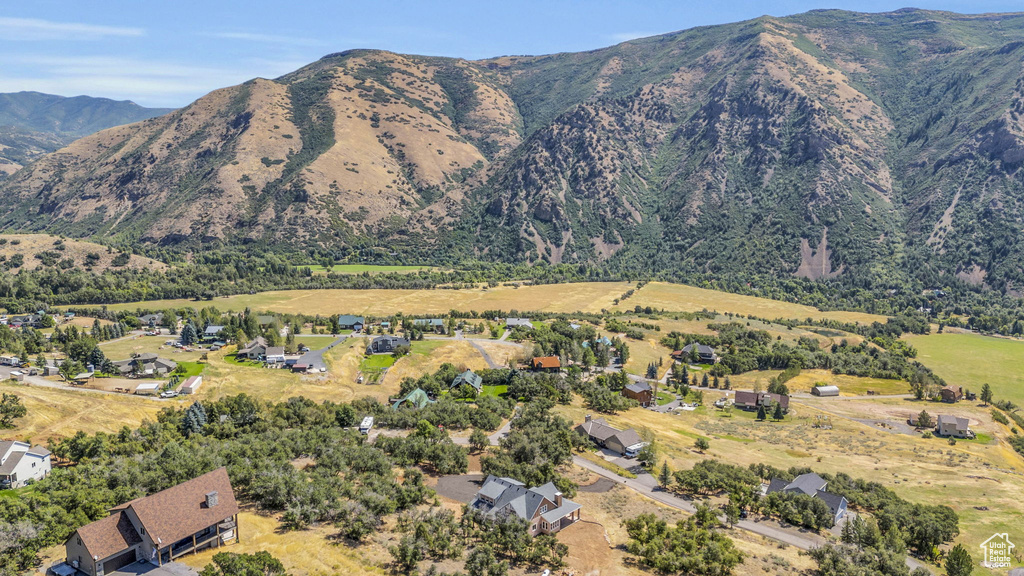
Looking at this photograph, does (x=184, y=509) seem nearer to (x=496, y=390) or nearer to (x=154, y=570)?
(x=154, y=570)

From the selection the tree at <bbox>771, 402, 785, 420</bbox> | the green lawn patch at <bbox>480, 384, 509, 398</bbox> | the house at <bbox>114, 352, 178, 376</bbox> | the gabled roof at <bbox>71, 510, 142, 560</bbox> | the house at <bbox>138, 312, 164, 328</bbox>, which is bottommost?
the tree at <bbox>771, 402, 785, 420</bbox>

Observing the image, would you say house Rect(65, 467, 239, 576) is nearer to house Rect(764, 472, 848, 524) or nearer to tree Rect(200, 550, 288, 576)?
tree Rect(200, 550, 288, 576)

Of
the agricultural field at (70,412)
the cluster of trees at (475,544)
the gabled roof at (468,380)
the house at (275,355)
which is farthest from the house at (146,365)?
the cluster of trees at (475,544)

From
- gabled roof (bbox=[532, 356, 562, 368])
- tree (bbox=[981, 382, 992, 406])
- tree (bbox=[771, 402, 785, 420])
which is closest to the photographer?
tree (bbox=[771, 402, 785, 420])

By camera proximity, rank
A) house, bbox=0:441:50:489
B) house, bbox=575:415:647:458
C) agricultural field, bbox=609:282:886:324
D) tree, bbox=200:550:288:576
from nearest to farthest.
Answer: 1. tree, bbox=200:550:288:576
2. house, bbox=0:441:50:489
3. house, bbox=575:415:647:458
4. agricultural field, bbox=609:282:886:324

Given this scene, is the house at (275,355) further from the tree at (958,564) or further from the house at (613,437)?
the tree at (958,564)

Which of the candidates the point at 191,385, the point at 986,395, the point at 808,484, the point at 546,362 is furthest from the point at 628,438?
the point at 986,395

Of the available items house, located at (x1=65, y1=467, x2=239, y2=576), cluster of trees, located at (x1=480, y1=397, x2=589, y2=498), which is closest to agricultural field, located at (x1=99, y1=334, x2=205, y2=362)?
cluster of trees, located at (x1=480, y1=397, x2=589, y2=498)
